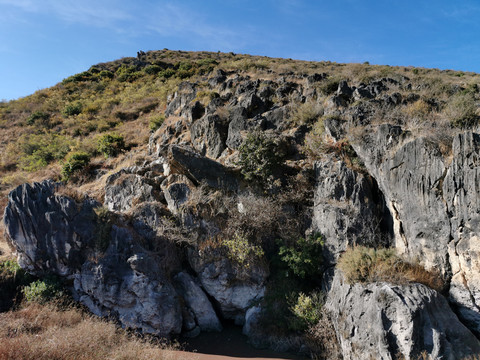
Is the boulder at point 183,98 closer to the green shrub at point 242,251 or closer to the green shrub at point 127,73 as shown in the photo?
the green shrub at point 242,251

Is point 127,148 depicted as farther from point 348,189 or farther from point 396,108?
point 396,108

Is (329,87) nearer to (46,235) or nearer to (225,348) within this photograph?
(225,348)

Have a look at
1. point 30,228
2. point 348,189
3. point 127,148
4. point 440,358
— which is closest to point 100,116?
A: point 127,148

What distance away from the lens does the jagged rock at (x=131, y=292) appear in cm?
829

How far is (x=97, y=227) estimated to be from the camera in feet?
29.7

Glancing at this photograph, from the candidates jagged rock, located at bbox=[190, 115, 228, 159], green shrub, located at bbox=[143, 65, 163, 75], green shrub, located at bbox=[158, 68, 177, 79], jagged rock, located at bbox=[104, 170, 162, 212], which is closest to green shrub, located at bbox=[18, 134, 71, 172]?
jagged rock, located at bbox=[104, 170, 162, 212]

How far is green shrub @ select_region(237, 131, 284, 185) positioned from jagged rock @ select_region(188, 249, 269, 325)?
11.3 feet

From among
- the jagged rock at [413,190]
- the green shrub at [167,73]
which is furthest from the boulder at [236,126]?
the green shrub at [167,73]

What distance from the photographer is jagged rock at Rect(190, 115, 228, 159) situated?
539 inches

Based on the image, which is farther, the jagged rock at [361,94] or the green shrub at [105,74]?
the green shrub at [105,74]

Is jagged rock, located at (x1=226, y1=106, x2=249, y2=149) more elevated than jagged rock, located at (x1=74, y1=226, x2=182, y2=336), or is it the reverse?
jagged rock, located at (x1=226, y1=106, x2=249, y2=149)

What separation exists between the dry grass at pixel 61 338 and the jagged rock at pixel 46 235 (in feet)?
4.19

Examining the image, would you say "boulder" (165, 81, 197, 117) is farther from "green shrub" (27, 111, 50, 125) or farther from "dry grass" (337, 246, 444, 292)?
"green shrub" (27, 111, 50, 125)

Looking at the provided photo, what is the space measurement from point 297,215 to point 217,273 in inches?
144
